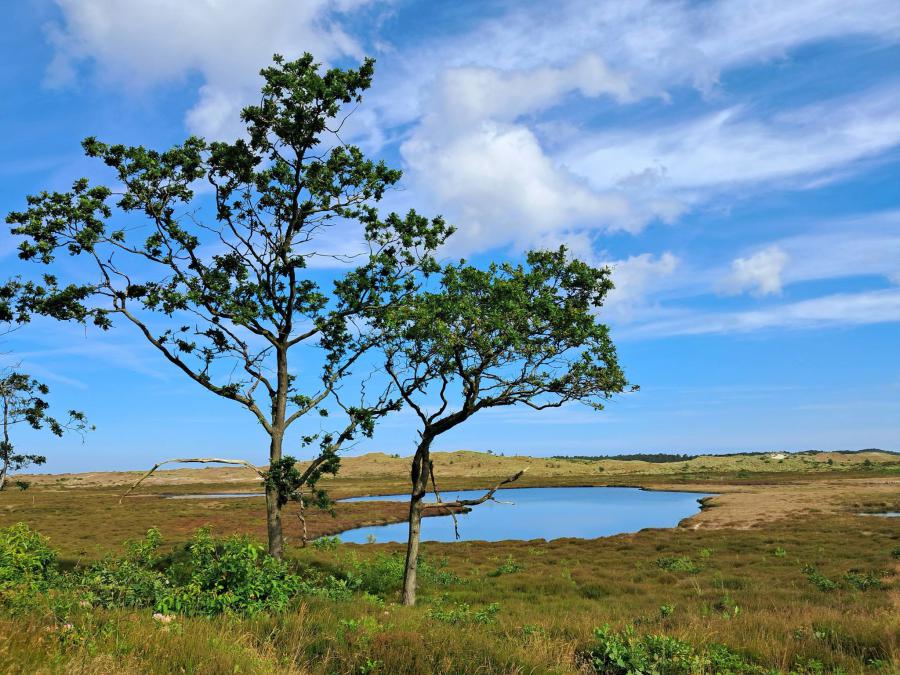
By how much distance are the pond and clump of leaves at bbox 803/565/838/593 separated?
26.6 m

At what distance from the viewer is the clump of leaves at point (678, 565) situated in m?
30.8

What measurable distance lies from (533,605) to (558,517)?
2165 inches

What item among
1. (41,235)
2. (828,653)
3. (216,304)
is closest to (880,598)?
(828,653)

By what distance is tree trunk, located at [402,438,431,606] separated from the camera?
21516 mm

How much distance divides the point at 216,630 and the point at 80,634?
1859mm

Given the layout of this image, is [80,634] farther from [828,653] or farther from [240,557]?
[828,653]

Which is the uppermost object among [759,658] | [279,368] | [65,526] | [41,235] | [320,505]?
[41,235]

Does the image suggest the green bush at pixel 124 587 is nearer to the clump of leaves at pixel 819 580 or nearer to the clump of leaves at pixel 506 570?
the clump of leaves at pixel 506 570

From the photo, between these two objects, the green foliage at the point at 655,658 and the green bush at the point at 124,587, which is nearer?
the green foliage at the point at 655,658

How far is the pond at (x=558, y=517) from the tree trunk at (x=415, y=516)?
29365 millimetres

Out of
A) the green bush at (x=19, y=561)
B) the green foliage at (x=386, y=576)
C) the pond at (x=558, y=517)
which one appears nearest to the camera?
the green bush at (x=19, y=561)

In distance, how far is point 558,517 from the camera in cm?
7550

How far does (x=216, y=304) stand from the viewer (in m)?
22.1

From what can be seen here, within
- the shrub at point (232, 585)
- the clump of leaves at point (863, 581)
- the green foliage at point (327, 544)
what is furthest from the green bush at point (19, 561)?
the clump of leaves at point (863, 581)
